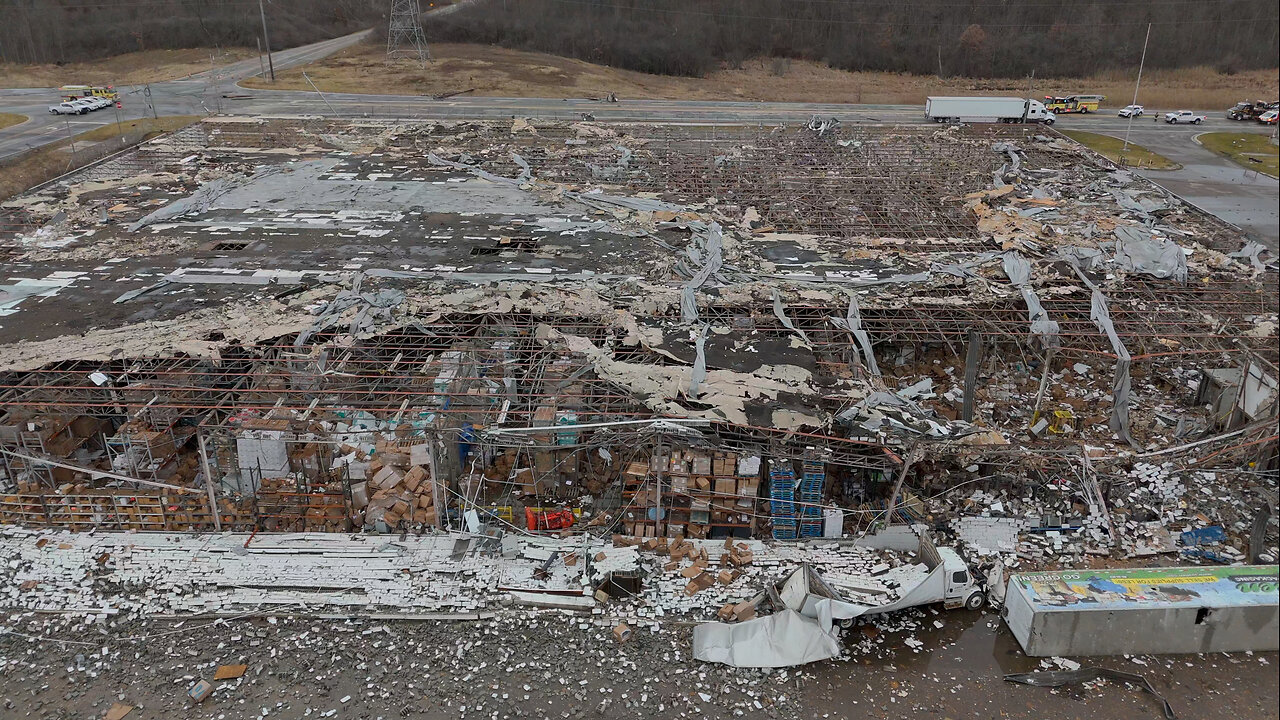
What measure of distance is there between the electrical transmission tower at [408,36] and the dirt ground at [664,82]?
42.9 inches

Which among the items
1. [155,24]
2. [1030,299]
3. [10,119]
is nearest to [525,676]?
[1030,299]

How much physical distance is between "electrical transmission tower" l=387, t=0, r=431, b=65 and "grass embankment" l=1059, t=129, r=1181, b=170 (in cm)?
3947

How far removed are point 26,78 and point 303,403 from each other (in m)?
48.9

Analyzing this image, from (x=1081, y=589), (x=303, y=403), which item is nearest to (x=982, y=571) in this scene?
(x=1081, y=589)

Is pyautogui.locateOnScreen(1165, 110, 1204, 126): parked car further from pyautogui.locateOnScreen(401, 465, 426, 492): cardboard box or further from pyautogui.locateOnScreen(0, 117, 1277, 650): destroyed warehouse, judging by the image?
pyautogui.locateOnScreen(401, 465, 426, 492): cardboard box

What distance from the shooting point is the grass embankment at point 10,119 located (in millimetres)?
39403

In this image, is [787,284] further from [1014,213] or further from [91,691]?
[91,691]

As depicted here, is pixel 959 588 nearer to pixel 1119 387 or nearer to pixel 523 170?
pixel 1119 387

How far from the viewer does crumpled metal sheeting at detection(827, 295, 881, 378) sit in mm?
16845

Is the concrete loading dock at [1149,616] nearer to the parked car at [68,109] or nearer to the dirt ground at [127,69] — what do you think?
the parked car at [68,109]

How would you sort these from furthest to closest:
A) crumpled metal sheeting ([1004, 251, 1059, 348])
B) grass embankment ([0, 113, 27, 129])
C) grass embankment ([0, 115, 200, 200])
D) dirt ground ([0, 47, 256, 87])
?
dirt ground ([0, 47, 256, 87]) → grass embankment ([0, 113, 27, 129]) → grass embankment ([0, 115, 200, 200]) → crumpled metal sheeting ([1004, 251, 1059, 348])

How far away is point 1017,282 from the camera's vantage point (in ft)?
66.2

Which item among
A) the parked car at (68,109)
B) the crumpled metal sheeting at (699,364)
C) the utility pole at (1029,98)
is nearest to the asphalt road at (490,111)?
the parked car at (68,109)

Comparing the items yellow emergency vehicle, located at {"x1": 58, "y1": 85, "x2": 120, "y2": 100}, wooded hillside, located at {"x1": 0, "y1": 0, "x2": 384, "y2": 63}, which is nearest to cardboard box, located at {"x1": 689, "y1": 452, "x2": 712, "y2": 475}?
yellow emergency vehicle, located at {"x1": 58, "y1": 85, "x2": 120, "y2": 100}
